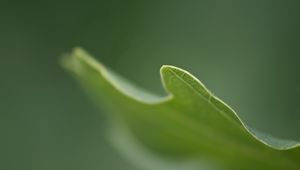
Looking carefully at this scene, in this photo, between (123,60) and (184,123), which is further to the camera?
(123,60)

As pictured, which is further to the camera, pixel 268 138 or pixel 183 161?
pixel 183 161

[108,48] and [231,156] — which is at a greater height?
[108,48]

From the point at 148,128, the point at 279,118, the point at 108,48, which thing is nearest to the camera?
the point at 148,128

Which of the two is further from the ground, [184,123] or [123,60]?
[123,60]

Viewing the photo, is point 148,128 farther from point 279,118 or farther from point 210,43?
point 210,43

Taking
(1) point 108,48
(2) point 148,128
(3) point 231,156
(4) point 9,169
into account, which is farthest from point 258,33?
(4) point 9,169
